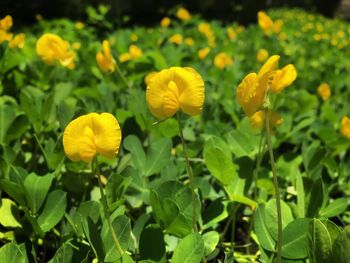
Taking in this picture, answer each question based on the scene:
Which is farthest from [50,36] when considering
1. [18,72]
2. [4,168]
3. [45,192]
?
[45,192]

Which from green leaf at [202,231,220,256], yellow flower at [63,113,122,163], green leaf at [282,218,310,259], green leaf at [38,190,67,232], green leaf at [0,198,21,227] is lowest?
green leaf at [0,198,21,227]

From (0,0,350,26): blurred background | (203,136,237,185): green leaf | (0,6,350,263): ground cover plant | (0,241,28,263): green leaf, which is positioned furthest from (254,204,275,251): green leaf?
(0,0,350,26): blurred background

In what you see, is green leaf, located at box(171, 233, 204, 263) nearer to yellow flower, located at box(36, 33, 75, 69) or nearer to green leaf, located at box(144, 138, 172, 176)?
green leaf, located at box(144, 138, 172, 176)

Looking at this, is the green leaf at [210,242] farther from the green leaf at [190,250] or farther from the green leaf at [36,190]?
the green leaf at [36,190]

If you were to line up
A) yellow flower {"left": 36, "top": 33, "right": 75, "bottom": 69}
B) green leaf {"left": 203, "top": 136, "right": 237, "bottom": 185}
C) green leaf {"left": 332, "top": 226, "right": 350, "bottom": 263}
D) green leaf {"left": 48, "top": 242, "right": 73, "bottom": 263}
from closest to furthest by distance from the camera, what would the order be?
green leaf {"left": 332, "top": 226, "right": 350, "bottom": 263} < green leaf {"left": 48, "top": 242, "right": 73, "bottom": 263} < green leaf {"left": 203, "top": 136, "right": 237, "bottom": 185} < yellow flower {"left": 36, "top": 33, "right": 75, "bottom": 69}

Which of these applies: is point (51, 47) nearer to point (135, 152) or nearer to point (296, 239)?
point (135, 152)

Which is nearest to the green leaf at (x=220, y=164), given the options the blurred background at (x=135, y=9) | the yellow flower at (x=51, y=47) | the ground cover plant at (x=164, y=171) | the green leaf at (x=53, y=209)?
the ground cover plant at (x=164, y=171)

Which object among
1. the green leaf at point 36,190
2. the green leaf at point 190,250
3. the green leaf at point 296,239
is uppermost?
the green leaf at point 190,250
